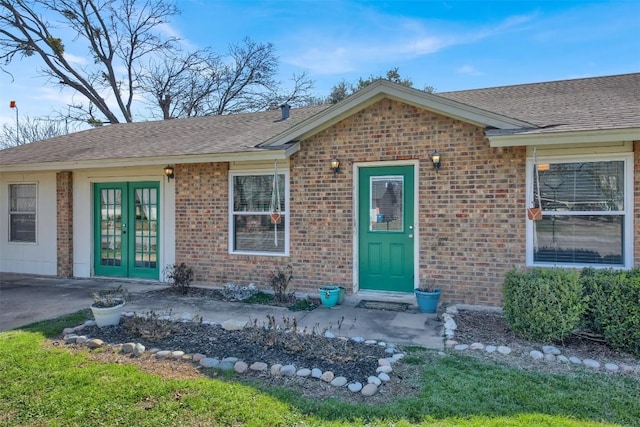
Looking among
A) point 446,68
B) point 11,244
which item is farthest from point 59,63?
point 446,68

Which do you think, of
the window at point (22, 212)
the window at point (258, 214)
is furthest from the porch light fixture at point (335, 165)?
the window at point (22, 212)

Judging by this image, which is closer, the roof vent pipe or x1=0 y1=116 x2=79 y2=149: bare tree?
the roof vent pipe

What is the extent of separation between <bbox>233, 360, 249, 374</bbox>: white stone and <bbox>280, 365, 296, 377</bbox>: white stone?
38 centimetres

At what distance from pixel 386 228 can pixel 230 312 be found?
2.94 meters

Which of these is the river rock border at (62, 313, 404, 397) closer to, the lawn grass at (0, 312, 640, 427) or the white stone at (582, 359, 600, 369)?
the lawn grass at (0, 312, 640, 427)

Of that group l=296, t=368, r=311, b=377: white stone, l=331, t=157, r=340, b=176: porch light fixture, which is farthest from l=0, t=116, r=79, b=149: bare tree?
l=296, t=368, r=311, b=377: white stone

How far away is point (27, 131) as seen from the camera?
24.6 meters

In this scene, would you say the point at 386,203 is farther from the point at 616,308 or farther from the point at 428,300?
the point at 616,308

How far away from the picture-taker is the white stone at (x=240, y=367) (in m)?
3.80

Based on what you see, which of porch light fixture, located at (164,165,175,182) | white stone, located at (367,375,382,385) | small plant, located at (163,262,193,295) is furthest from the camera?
porch light fixture, located at (164,165,175,182)

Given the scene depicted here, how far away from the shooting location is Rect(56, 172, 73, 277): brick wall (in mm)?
9109

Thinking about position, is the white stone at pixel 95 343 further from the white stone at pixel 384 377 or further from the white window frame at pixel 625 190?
the white window frame at pixel 625 190

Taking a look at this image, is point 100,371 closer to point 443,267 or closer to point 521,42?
point 443,267

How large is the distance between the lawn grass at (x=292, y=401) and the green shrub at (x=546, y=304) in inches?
29.9
